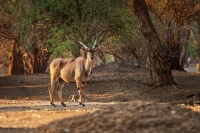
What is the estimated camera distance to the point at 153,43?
23.8 meters

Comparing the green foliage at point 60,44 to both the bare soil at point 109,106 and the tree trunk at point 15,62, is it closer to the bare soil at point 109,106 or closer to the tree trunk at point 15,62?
the bare soil at point 109,106

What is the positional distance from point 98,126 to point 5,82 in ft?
70.7

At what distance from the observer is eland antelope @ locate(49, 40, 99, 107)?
66.5 ft

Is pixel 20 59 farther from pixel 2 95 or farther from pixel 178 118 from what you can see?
pixel 178 118

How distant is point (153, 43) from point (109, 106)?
44.2ft

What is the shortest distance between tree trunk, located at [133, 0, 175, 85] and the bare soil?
0.66m

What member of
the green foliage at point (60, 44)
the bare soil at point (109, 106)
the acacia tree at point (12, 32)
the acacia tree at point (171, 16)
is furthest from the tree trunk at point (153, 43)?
Answer: the acacia tree at point (171, 16)

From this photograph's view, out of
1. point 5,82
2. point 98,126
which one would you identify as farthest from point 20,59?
point 98,126

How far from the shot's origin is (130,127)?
941 centimetres

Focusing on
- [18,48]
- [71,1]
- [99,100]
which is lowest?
[99,100]

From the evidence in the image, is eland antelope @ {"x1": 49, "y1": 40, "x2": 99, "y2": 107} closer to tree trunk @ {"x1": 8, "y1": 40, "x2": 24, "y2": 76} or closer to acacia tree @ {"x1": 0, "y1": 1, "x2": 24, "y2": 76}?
acacia tree @ {"x1": 0, "y1": 1, "x2": 24, "y2": 76}

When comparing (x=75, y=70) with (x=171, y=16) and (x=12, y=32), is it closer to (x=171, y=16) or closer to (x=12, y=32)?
(x=12, y=32)

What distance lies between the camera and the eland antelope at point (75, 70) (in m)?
20.3

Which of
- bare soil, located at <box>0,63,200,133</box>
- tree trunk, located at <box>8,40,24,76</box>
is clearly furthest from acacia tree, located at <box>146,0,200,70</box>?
tree trunk, located at <box>8,40,24,76</box>
